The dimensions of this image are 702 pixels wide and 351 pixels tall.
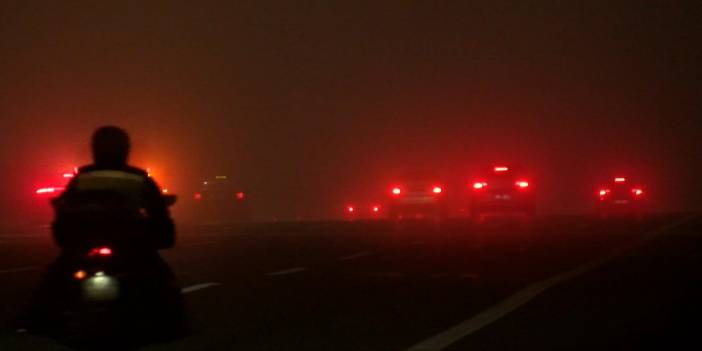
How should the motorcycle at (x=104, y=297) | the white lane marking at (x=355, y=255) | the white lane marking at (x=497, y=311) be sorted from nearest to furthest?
the motorcycle at (x=104, y=297)
the white lane marking at (x=497, y=311)
the white lane marking at (x=355, y=255)

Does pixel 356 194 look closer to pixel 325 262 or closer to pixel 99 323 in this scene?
pixel 325 262

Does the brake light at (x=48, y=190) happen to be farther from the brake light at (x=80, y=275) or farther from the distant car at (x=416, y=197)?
the brake light at (x=80, y=275)

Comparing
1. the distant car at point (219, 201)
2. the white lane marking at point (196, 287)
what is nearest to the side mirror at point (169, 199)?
the white lane marking at point (196, 287)

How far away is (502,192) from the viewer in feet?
122

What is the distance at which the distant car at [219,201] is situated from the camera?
45.2m

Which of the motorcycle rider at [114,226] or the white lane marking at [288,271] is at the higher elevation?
the motorcycle rider at [114,226]

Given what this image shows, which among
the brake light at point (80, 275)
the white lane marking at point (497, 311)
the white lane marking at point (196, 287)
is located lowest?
the white lane marking at point (497, 311)

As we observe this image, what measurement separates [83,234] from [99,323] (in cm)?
56

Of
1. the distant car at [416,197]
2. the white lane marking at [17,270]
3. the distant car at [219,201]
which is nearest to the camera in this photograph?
the white lane marking at [17,270]

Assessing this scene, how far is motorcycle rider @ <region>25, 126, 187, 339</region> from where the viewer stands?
6.69 m

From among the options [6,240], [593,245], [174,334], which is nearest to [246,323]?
[174,334]

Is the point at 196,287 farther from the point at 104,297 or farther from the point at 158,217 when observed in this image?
the point at 104,297

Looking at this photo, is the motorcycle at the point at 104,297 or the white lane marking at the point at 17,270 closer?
the motorcycle at the point at 104,297

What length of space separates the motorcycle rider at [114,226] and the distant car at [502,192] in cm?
3077
